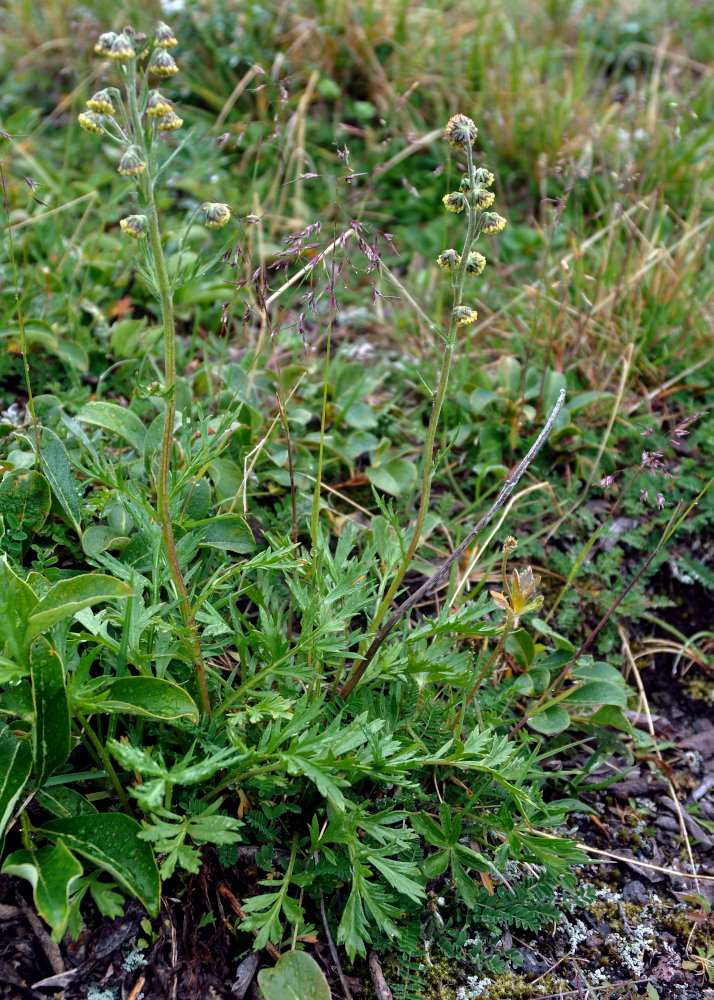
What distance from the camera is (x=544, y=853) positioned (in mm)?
1826

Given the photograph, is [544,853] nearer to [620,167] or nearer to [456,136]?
[456,136]

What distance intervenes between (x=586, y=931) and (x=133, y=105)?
86.5 inches

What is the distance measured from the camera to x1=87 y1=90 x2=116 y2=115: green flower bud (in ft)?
4.74

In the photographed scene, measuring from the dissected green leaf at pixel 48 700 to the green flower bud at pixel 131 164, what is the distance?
936 millimetres

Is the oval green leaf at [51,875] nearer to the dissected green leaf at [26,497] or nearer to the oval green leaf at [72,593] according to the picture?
the oval green leaf at [72,593]

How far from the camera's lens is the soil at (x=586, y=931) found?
5.60 ft

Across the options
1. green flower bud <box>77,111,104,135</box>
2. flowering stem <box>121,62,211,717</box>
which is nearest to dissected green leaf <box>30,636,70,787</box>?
flowering stem <box>121,62,211,717</box>

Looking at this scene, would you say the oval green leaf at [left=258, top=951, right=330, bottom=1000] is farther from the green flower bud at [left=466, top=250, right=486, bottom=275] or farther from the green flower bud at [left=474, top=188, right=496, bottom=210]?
the green flower bud at [left=474, top=188, right=496, bottom=210]

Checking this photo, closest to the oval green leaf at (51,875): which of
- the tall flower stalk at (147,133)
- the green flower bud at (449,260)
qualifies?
the tall flower stalk at (147,133)

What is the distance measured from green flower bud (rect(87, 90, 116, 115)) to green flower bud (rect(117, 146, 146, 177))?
91mm

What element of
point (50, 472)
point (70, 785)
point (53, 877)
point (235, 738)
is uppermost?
point (50, 472)

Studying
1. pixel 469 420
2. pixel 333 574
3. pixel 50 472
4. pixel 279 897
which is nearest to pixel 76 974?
pixel 279 897

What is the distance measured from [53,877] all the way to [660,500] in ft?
5.40

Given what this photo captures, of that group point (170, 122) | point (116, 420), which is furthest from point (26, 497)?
point (170, 122)
